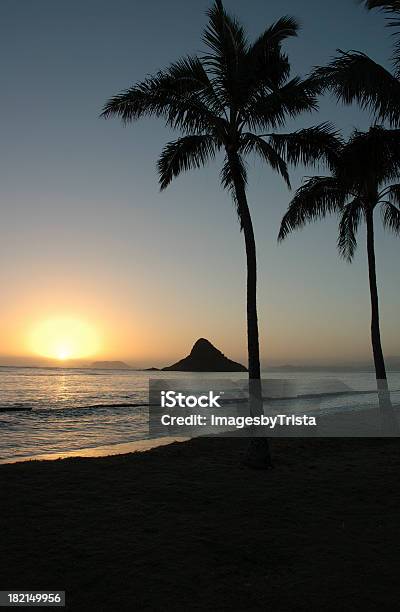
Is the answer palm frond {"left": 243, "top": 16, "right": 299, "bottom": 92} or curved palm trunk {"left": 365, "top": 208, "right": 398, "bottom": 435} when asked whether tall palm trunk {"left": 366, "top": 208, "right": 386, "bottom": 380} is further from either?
palm frond {"left": 243, "top": 16, "right": 299, "bottom": 92}

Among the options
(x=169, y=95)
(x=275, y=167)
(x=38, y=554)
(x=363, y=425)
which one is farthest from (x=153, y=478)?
(x=363, y=425)

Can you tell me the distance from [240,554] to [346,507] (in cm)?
308

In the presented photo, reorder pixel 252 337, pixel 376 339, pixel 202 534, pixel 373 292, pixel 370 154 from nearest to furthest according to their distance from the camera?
pixel 202 534
pixel 252 337
pixel 370 154
pixel 376 339
pixel 373 292

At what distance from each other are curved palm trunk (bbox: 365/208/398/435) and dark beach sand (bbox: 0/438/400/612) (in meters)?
4.68

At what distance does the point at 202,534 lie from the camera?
7254 mm

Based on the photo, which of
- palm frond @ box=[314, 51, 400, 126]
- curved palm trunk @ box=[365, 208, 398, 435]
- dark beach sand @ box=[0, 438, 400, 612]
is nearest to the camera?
dark beach sand @ box=[0, 438, 400, 612]

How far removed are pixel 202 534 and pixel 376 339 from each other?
38.5 ft

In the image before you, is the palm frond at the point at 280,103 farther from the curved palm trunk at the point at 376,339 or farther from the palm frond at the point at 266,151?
the curved palm trunk at the point at 376,339

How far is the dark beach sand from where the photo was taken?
540cm

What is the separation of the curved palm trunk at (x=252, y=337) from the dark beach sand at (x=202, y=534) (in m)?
0.50

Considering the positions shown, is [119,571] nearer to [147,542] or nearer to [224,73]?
[147,542]

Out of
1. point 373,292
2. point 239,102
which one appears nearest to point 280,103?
point 239,102

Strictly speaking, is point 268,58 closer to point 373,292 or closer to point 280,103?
point 280,103

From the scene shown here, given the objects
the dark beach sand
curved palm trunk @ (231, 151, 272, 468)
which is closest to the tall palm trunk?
the dark beach sand
